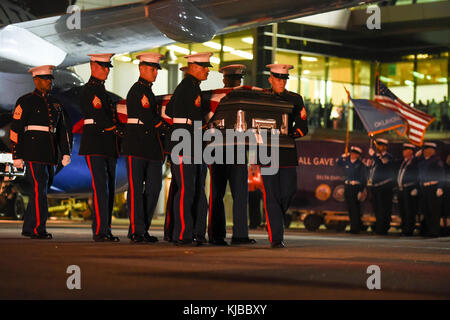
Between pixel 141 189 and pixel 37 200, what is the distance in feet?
4.10

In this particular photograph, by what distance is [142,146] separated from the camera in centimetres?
900

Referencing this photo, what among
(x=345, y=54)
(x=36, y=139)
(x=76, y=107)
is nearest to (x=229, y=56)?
(x=345, y=54)

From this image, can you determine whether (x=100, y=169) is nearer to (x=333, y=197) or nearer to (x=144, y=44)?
(x=144, y=44)

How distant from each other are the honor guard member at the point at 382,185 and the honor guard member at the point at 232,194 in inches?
260

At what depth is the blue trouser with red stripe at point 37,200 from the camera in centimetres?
944

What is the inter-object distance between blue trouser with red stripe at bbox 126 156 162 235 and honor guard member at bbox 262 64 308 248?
128cm

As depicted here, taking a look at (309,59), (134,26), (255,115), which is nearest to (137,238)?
(255,115)

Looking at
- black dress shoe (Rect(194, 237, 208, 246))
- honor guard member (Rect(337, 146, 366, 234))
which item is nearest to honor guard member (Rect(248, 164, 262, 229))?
honor guard member (Rect(337, 146, 366, 234))

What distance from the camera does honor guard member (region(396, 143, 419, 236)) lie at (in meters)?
15.5

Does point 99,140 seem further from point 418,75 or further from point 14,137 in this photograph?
point 418,75

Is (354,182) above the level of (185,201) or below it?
above
